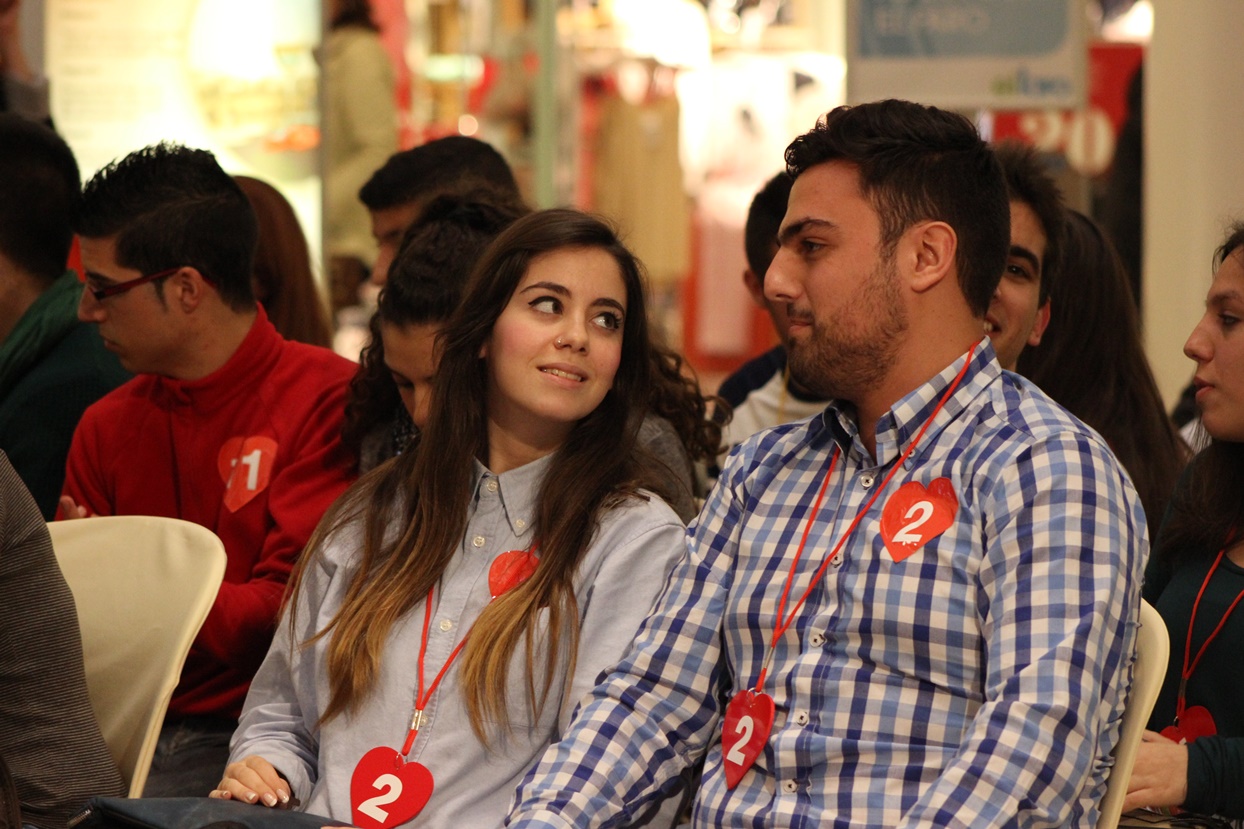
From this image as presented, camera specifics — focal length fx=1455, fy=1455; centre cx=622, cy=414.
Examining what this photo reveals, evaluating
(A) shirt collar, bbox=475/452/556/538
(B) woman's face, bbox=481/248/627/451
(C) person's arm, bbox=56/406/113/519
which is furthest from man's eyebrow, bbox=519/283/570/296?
(C) person's arm, bbox=56/406/113/519

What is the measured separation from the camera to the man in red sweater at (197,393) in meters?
2.82

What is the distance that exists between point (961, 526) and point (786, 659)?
295 millimetres

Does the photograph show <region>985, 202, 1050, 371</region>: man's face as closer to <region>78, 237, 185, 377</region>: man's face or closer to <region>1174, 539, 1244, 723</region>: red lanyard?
<region>1174, 539, 1244, 723</region>: red lanyard

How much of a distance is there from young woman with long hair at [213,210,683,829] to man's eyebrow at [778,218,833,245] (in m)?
0.40

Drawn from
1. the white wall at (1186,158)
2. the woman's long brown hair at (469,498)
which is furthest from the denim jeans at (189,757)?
the white wall at (1186,158)

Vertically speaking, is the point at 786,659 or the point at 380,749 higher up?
the point at 786,659

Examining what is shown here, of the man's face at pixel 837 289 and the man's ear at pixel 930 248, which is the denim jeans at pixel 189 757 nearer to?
the man's face at pixel 837 289

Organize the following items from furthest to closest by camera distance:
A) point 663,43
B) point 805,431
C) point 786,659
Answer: point 663,43
point 805,431
point 786,659

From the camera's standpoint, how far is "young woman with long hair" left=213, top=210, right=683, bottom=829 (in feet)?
6.88

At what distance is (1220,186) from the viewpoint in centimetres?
426

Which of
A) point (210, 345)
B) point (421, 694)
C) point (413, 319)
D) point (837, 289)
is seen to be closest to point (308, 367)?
point (210, 345)

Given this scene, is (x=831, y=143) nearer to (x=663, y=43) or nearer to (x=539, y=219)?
(x=539, y=219)

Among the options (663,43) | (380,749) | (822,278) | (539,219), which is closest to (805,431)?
(822,278)

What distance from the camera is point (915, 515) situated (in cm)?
182
